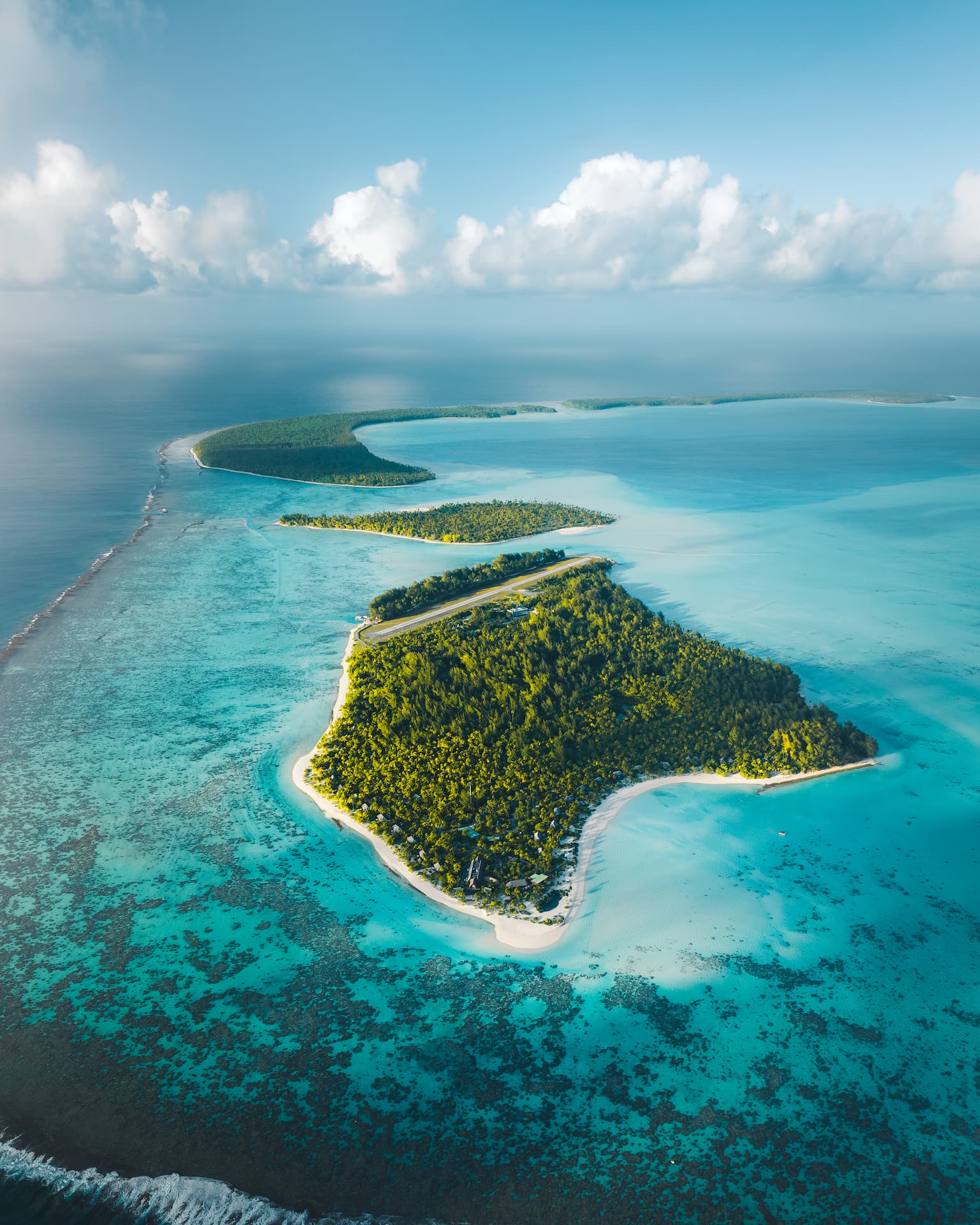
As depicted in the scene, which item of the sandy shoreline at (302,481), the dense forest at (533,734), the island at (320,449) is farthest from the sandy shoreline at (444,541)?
the dense forest at (533,734)

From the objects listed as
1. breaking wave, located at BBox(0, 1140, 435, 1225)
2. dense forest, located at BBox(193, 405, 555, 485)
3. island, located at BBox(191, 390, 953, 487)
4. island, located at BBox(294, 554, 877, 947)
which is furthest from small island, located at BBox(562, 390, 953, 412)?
breaking wave, located at BBox(0, 1140, 435, 1225)

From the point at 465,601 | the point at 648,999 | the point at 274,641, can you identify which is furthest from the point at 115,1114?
the point at 465,601

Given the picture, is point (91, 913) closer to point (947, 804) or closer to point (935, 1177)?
point (935, 1177)

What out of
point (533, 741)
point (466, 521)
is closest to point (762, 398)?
point (466, 521)

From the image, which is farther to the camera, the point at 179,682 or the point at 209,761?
the point at 179,682

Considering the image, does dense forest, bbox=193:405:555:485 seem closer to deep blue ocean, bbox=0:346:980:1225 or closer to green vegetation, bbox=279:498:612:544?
green vegetation, bbox=279:498:612:544

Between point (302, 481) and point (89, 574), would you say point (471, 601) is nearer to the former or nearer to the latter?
point (89, 574)
